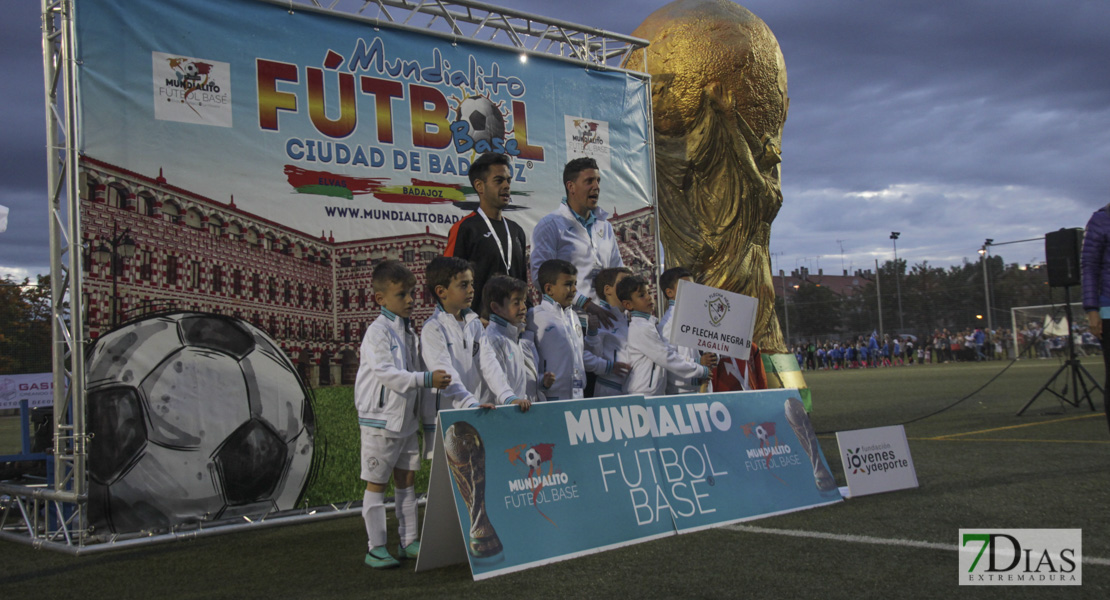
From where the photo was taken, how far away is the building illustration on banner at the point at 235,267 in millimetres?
5605

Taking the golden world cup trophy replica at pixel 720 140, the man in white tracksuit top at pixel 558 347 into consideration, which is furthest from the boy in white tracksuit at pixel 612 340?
the golden world cup trophy replica at pixel 720 140

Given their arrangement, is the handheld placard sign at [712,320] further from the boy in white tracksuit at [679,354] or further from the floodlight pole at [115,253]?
the floodlight pole at [115,253]

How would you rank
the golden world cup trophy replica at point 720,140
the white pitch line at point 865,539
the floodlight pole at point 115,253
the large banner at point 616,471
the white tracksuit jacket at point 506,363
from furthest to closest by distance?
the golden world cup trophy replica at point 720,140 < the floodlight pole at point 115,253 < the white tracksuit jacket at point 506,363 < the large banner at point 616,471 < the white pitch line at point 865,539

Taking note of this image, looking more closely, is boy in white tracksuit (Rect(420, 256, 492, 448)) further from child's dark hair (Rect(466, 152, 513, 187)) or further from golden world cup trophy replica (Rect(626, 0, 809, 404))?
golden world cup trophy replica (Rect(626, 0, 809, 404))

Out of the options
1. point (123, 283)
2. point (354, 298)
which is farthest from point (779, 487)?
point (123, 283)

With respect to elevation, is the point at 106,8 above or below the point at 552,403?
above

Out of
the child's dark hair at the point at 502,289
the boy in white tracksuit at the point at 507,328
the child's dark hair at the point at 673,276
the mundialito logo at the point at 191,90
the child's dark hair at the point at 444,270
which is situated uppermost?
the mundialito logo at the point at 191,90

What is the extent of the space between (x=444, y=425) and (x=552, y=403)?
72 cm

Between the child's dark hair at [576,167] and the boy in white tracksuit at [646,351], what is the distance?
57.9 inches

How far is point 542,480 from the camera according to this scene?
4.32 m

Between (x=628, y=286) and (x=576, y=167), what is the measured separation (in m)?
1.68

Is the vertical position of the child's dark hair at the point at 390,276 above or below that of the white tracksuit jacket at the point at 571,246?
below

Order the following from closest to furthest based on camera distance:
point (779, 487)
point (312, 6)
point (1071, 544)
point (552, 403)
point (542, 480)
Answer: point (1071, 544)
point (542, 480)
point (552, 403)
point (779, 487)
point (312, 6)

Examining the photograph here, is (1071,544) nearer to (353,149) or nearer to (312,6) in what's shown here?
(353,149)
